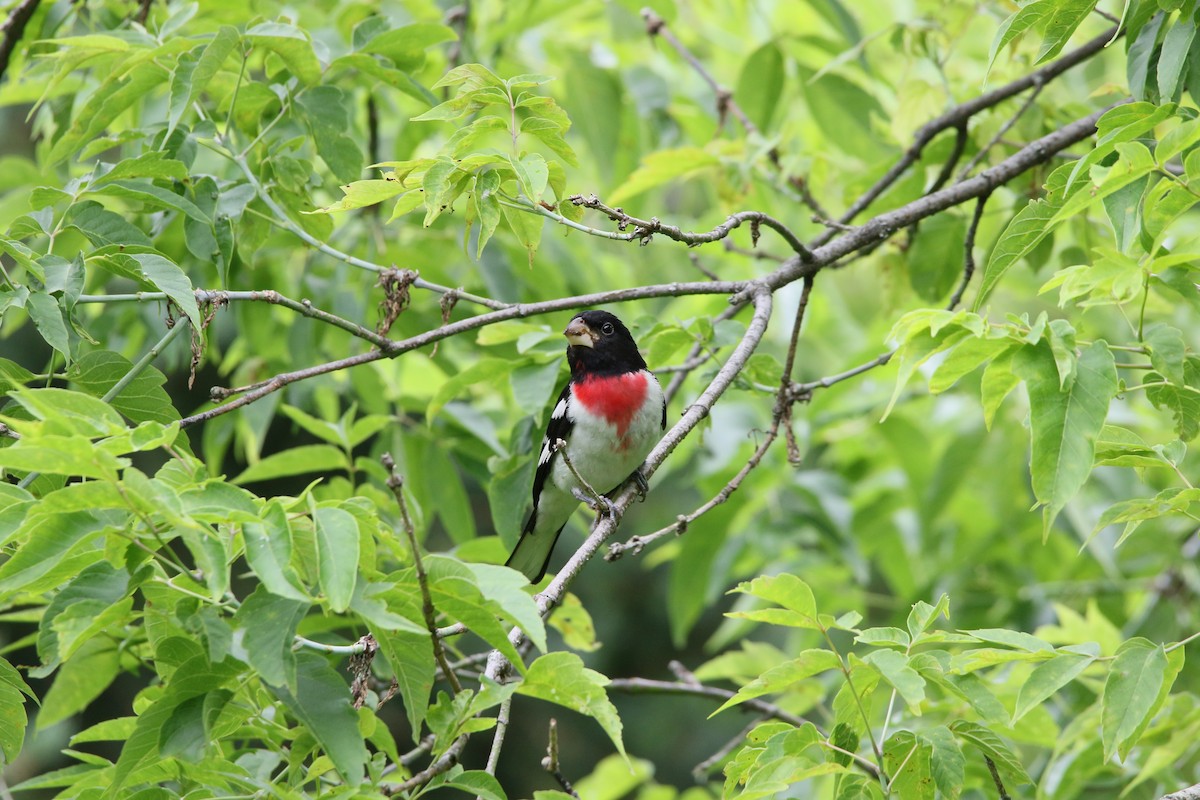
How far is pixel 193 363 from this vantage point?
2.68 m

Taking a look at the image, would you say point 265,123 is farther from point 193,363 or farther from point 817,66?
point 817,66

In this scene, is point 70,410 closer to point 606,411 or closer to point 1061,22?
point 1061,22

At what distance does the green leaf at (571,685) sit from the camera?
2053mm

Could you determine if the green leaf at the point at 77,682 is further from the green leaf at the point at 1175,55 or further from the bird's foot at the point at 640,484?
the green leaf at the point at 1175,55

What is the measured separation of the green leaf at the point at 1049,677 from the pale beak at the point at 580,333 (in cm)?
224

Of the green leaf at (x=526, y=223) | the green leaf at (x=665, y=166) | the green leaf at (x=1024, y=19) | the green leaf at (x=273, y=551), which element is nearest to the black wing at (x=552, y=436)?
the green leaf at (x=665, y=166)

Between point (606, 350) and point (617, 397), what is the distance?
24cm

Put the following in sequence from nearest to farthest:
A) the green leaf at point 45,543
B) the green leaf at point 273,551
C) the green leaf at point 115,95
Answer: the green leaf at point 273,551, the green leaf at point 45,543, the green leaf at point 115,95

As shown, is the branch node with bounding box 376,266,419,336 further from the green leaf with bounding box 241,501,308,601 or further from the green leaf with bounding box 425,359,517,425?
the green leaf with bounding box 241,501,308,601

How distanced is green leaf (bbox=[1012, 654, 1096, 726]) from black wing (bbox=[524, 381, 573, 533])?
2.61m

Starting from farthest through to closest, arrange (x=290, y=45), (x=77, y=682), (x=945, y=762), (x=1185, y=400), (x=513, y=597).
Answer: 1. (x=77, y=682)
2. (x=290, y=45)
3. (x=1185, y=400)
4. (x=945, y=762)
5. (x=513, y=597)

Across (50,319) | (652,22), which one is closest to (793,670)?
(50,319)

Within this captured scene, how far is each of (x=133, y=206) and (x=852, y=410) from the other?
10.8 feet

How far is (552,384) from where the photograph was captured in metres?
3.54
